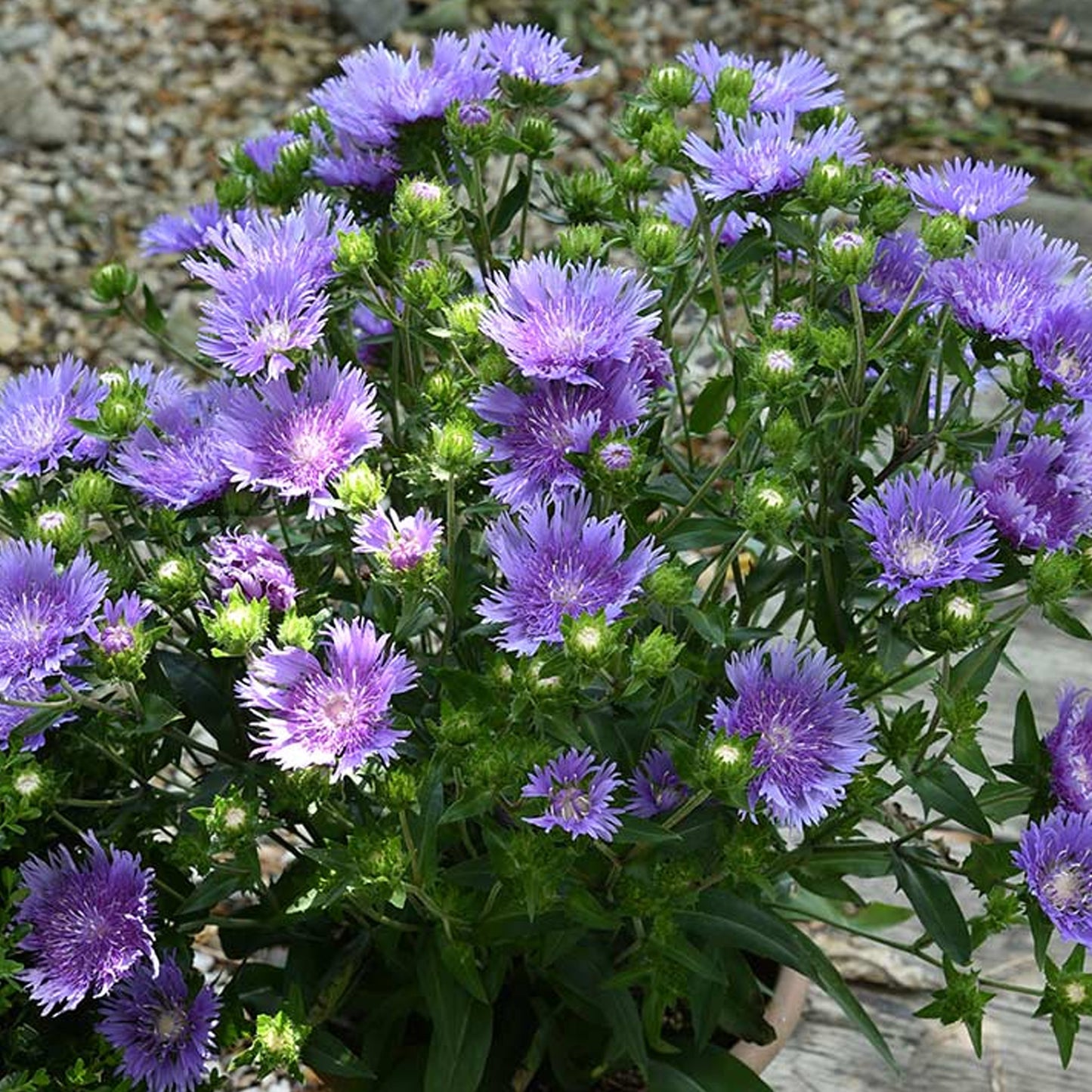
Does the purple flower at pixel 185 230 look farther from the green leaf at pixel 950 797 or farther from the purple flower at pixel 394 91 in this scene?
the green leaf at pixel 950 797

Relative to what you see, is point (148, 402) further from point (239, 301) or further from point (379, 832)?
point (379, 832)

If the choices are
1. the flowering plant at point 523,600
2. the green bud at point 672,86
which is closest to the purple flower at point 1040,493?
the flowering plant at point 523,600

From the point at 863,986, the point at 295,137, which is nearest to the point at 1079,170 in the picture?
the point at 863,986

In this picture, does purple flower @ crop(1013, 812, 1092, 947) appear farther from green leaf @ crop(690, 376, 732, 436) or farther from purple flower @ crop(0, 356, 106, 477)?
purple flower @ crop(0, 356, 106, 477)

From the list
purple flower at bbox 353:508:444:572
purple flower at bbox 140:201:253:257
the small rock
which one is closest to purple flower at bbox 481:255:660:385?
purple flower at bbox 353:508:444:572

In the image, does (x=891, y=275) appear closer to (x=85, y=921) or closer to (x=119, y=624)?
(x=119, y=624)
